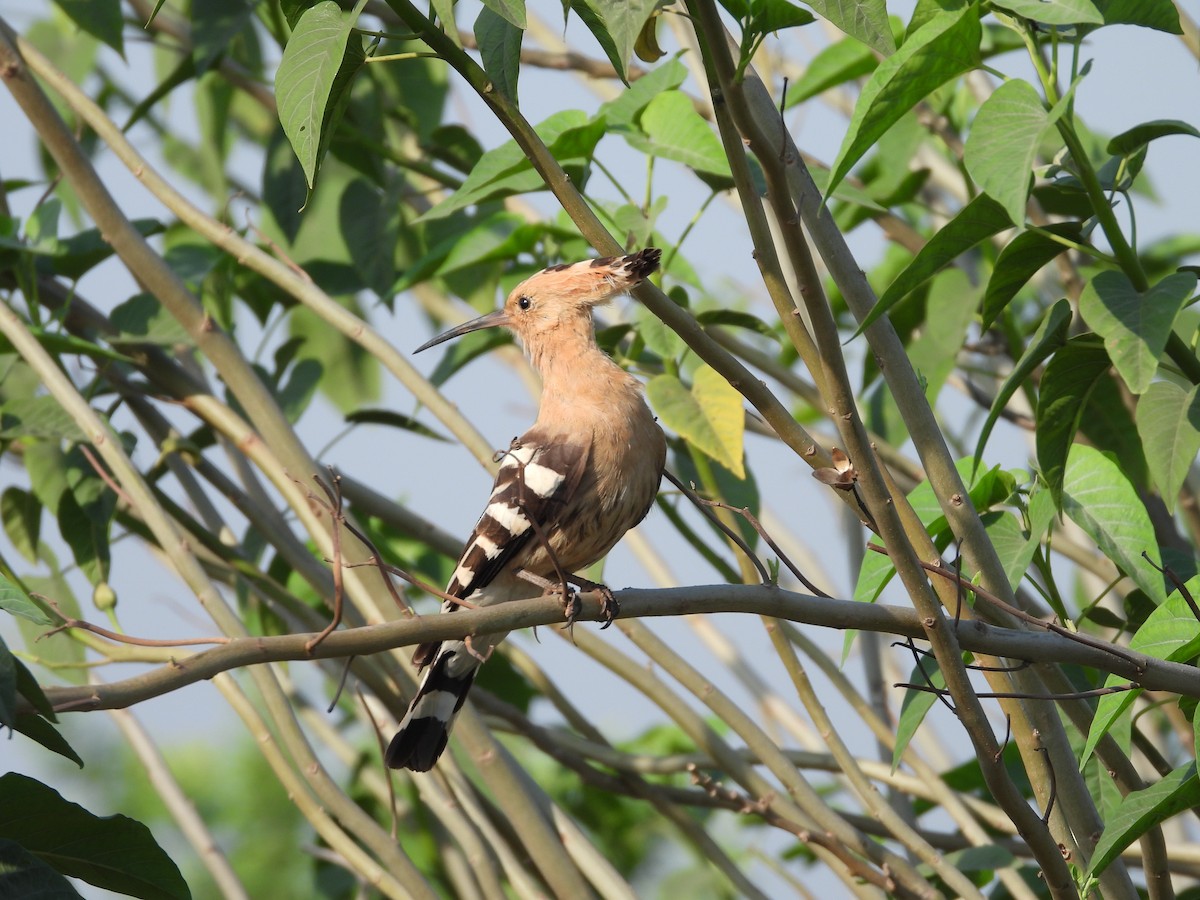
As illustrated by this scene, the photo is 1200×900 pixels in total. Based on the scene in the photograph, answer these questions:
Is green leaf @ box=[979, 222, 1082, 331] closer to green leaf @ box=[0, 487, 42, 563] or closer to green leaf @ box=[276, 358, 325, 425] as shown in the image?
green leaf @ box=[276, 358, 325, 425]

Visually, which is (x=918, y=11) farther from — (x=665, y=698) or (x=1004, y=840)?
(x=1004, y=840)

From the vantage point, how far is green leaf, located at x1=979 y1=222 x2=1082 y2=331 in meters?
1.81

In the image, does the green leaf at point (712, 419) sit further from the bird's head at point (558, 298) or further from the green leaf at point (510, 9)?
the green leaf at point (510, 9)

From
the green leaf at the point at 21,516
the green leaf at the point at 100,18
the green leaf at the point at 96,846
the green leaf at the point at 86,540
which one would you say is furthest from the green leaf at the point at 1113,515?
the green leaf at the point at 21,516

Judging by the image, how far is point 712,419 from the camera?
2.37 m

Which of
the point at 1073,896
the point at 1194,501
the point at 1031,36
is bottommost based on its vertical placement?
the point at 1073,896

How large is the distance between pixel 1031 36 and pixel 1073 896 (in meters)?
1.20

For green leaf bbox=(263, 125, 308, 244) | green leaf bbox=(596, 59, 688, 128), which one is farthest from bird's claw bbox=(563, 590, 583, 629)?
green leaf bbox=(263, 125, 308, 244)

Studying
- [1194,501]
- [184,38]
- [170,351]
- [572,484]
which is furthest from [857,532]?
[184,38]

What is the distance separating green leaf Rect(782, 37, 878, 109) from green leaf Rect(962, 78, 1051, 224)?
4.14 ft

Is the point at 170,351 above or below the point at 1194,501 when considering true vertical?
above

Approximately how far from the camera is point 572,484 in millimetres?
2404

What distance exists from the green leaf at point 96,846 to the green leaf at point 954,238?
3.89ft

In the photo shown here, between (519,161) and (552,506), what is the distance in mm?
646
